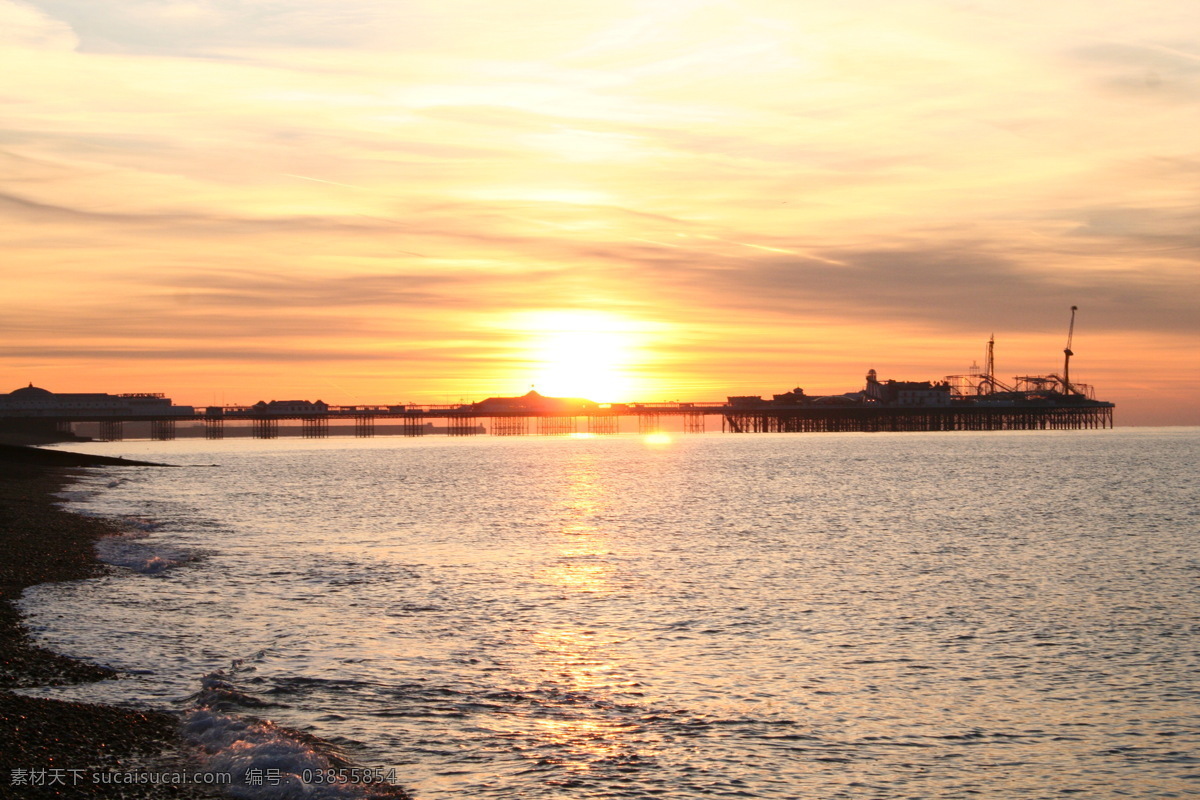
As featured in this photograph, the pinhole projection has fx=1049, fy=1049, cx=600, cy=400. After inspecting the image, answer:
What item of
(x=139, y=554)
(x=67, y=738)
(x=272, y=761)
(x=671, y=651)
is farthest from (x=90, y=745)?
(x=139, y=554)

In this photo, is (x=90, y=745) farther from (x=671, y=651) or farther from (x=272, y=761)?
(x=671, y=651)

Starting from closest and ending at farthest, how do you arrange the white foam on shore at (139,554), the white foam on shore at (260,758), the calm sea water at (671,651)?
the white foam on shore at (260,758) → the calm sea water at (671,651) → the white foam on shore at (139,554)

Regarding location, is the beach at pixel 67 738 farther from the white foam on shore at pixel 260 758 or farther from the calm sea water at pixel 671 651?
the calm sea water at pixel 671 651

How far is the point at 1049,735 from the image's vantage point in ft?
46.3

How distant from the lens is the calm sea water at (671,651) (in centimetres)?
1286

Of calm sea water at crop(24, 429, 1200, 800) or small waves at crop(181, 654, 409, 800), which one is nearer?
small waves at crop(181, 654, 409, 800)

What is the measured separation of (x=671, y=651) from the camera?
19141 mm

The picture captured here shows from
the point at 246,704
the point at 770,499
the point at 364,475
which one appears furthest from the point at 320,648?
the point at 364,475

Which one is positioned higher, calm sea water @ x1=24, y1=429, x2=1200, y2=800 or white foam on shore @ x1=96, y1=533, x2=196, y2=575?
white foam on shore @ x1=96, y1=533, x2=196, y2=575

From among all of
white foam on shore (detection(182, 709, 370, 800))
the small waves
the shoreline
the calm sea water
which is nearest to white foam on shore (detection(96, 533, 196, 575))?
the calm sea water

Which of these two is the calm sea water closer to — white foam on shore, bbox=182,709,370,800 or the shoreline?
white foam on shore, bbox=182,709,370,800

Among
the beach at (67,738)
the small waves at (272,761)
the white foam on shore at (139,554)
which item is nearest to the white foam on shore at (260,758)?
the small waves at (272,761)

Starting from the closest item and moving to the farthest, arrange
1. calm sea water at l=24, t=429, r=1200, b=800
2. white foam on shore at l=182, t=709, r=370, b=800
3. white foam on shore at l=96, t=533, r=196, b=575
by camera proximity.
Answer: white foam on shore at l=182, t=709, r=370, b=800
calm sea water at l=24, t=429, r=1200, b=800
white foam on shore at l=96, t=533, r=196, b=575

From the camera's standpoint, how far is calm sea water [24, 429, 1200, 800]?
1286 cm
